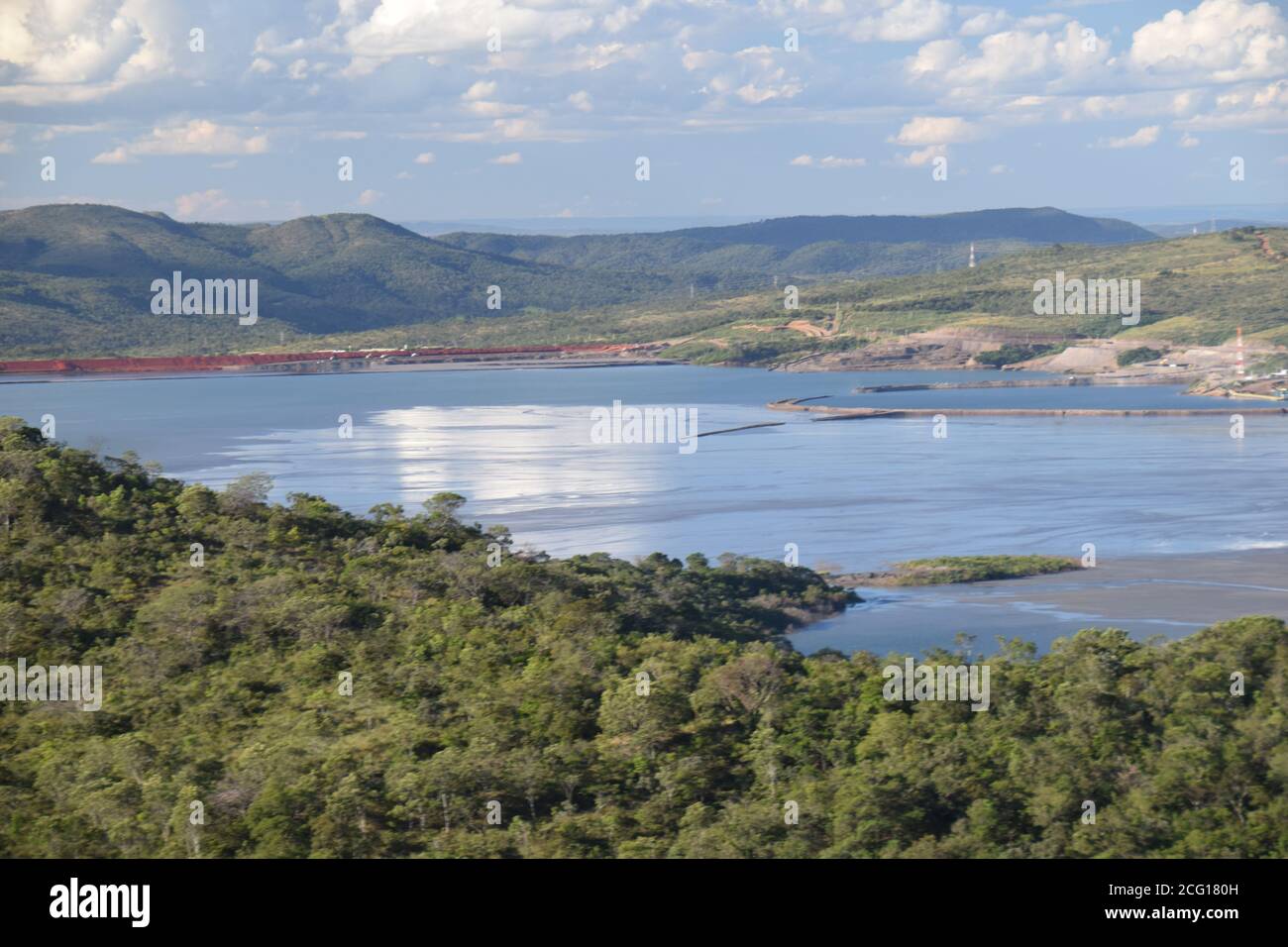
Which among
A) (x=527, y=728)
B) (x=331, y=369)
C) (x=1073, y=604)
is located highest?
(x=331, y=369)

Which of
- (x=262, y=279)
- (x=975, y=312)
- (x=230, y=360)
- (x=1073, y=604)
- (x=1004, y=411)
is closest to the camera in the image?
(x=1073, y=604)

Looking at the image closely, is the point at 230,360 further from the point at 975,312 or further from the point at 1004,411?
the point at 1004,411

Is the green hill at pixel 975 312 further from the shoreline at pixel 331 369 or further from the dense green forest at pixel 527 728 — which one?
the dense green forest at pixel 527 728

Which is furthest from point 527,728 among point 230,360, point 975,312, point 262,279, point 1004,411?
point 262,279

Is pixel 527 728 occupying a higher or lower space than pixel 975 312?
lower
